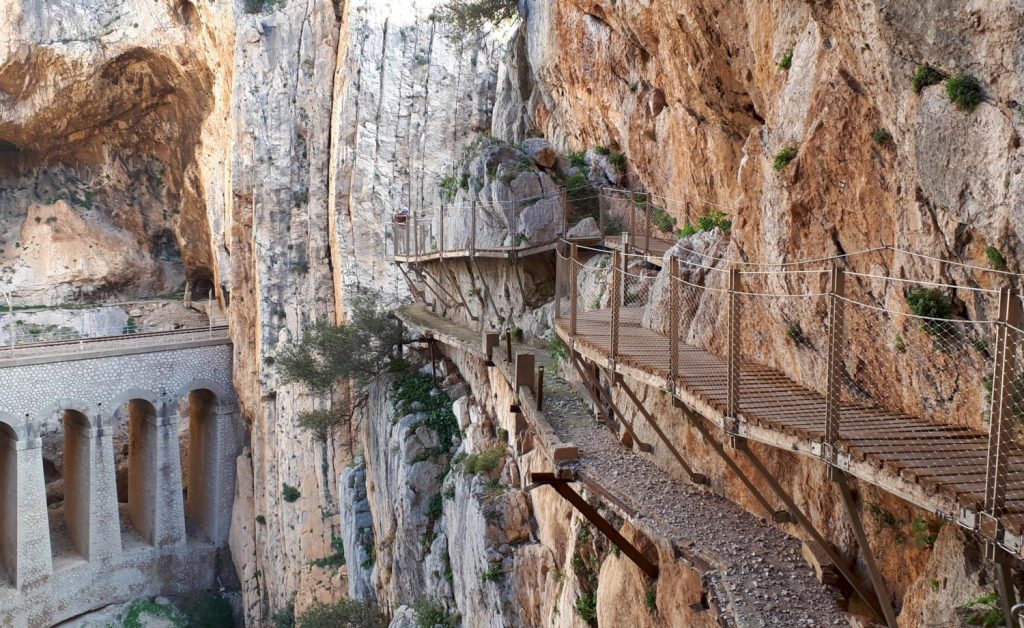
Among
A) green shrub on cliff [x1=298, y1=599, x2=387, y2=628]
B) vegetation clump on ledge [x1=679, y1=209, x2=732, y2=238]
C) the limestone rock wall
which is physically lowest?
green shrub on cliff [x1=298, y1=599, x2=387, y2=628]

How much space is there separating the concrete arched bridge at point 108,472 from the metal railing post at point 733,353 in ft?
79.7

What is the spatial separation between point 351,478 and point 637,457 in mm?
13702

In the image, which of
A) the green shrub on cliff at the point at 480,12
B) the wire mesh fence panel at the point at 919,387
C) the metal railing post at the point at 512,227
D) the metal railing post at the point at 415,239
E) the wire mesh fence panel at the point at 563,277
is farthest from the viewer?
the green shrub on cliff at the point at 480,12

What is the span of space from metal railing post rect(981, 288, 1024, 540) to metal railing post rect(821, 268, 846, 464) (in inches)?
32.5

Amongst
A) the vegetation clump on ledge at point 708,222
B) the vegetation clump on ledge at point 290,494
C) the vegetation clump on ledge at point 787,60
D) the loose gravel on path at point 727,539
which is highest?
the vegetation clump on ledge at point 787,60

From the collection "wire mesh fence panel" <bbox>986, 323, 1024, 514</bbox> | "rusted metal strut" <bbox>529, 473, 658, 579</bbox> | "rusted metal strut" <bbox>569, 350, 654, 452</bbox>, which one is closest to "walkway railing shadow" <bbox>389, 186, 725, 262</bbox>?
"rusted metal strut" <bbox>569, 350, 654, 452</bbox>

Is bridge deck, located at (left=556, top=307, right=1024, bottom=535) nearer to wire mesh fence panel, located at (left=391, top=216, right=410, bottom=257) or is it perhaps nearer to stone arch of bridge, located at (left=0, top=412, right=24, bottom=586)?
wire mesh fence panel, located at (left=391, top=216, right=410, bottom=257)

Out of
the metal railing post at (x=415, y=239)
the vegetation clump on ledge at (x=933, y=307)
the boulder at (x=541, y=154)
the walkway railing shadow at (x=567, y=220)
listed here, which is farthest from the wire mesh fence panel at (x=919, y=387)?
the metal railing post at (x=415, y=239)

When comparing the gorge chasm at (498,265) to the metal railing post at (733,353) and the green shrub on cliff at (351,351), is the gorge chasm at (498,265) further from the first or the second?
the green shrub on cliff at (351,351)

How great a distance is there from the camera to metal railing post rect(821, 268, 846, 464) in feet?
12.9

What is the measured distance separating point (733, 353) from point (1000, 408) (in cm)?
177

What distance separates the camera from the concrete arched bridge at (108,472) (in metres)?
23.0

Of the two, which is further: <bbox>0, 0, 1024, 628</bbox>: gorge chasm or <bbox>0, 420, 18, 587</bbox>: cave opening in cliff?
<bbox>0, 420, 18, 587</bbox>: cave opening in cliff

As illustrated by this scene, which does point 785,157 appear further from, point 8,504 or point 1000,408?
point 8,504
